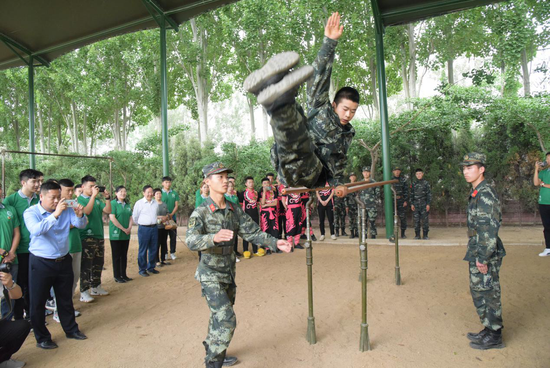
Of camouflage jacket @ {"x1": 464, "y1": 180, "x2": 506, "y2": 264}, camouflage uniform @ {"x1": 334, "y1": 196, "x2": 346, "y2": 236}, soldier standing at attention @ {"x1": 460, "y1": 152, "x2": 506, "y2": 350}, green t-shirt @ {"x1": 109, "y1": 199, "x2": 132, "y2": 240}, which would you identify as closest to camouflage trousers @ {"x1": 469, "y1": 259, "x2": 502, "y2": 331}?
soldier standing at attention @ {"x1": 460, "y1": 152, "x2": 506, "y2": 350}

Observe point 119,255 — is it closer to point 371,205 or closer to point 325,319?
point 325,319

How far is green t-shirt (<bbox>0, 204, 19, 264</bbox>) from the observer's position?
3703 millimetres

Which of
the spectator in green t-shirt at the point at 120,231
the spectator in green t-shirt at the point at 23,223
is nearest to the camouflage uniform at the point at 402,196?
the spectator in green t-shirt at the point at 120,231

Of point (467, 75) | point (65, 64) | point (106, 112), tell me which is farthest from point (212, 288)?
point (106, 112)

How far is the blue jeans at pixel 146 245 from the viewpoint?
6336mm

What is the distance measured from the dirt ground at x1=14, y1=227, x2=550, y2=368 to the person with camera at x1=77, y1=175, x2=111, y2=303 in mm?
243

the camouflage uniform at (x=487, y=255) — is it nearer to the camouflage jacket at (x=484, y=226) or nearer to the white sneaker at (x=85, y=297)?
the camouflage jacket at (x=484, y=226)

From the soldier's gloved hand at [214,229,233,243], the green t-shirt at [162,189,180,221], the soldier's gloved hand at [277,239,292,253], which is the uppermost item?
the green t-shirt at [162,189,180,221]

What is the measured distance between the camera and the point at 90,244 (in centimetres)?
513

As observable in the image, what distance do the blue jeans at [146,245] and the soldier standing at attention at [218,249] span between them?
3.62 meters

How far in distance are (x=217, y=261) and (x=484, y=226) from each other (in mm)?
2559

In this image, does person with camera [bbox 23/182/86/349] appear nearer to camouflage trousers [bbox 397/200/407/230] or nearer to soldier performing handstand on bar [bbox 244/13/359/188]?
soldier performing handstand on bar [bbox 244/13/359/188]

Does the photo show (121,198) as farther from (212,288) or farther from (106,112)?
(106,112)

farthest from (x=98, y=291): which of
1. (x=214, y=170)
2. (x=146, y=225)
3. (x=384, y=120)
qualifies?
(x=384, y=120)
